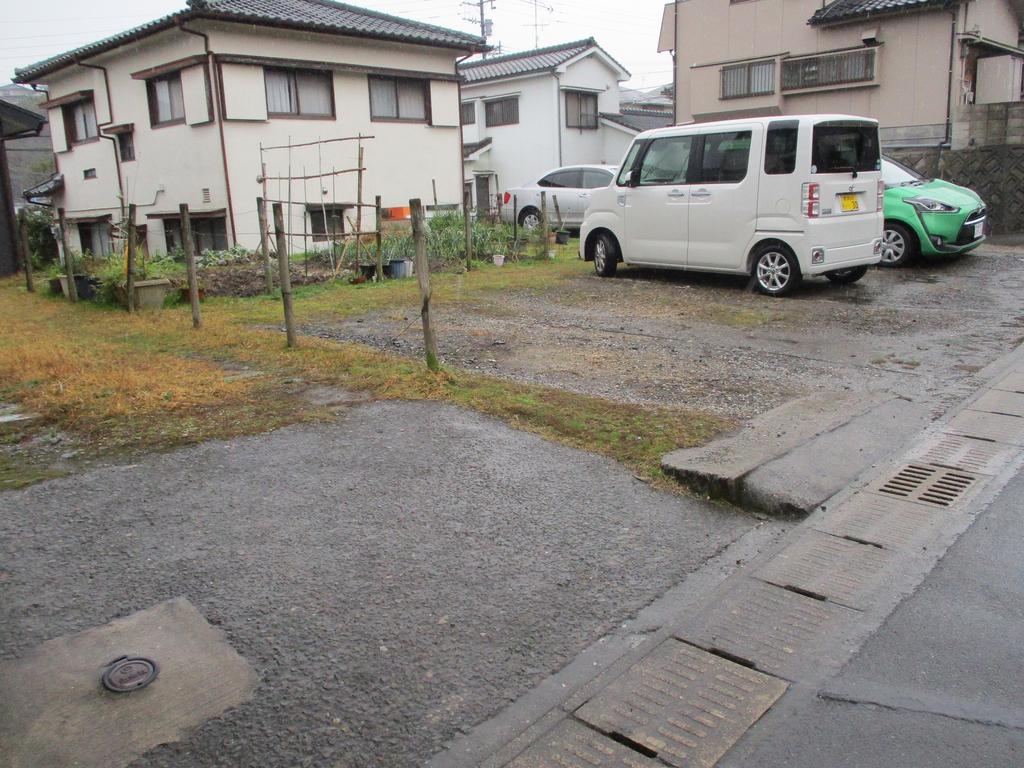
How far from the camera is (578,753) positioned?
7.63ft

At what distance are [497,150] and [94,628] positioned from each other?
89.2 ft

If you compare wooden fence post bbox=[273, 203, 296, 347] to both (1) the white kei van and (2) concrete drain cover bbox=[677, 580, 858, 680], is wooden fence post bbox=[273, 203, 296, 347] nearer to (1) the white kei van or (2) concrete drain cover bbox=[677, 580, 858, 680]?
(1) the white kei van

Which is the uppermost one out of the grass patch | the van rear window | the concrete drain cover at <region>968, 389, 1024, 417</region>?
the van rear window

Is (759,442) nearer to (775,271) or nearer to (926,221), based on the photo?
(775,271)

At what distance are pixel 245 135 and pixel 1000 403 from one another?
47.8 ft

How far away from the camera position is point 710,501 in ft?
13.2

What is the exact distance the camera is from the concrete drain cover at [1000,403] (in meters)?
5.19

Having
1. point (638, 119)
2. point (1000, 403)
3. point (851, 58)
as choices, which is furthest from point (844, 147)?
point (638, 119)

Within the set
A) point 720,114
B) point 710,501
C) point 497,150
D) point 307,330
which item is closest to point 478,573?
point 710,501

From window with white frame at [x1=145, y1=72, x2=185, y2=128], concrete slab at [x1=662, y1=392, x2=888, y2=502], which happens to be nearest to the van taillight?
concrete slab at [x1=662, y1=392, x2=888, y2=502]

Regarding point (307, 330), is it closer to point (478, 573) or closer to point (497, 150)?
point (478, 573)

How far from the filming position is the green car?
10.8 metres

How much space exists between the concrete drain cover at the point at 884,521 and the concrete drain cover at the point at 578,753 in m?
1.81

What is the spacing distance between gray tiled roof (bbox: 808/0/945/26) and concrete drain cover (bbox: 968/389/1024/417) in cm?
1567
